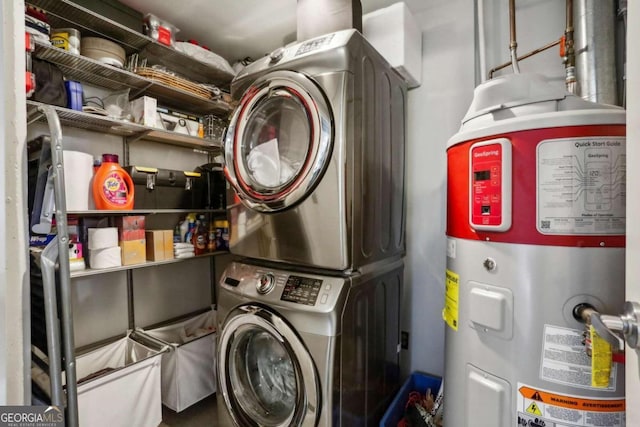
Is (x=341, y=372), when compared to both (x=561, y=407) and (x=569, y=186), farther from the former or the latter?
(x=569, y=186)

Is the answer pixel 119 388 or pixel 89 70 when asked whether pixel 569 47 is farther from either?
pixel 119 388

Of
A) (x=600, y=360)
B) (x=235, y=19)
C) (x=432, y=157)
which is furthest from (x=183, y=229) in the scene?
(x=600, y=360)

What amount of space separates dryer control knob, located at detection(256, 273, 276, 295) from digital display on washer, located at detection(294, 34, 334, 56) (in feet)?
3.53

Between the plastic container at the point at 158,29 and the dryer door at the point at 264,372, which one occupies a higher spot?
the plastic container at the point at 158,29

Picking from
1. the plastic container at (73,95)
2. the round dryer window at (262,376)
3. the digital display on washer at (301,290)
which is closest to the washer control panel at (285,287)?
the digital display on washer at (301,290)

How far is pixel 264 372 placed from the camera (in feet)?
5.61

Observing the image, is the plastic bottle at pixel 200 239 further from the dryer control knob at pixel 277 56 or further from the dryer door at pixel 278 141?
Result: the dryer control knob at pixel 277 56

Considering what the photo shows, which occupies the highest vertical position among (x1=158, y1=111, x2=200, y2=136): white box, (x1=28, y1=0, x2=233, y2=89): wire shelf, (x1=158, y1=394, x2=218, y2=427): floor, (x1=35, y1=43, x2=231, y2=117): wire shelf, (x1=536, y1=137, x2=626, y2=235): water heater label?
(x1=28, y1=0, x2=233, y2=89): wire shelf

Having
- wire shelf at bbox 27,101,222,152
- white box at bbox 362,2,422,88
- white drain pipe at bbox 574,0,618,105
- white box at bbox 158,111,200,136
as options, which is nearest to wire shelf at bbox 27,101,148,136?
wire shelf at bbox 27,101,222,152

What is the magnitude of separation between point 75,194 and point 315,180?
1.33m

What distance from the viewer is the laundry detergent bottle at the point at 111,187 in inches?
65.8

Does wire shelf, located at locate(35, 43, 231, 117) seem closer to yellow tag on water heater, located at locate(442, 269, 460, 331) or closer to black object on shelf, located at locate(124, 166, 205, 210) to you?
black object on shelf, located at locate(124, 166, 205, 210)

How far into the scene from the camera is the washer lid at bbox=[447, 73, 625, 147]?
0.78 meters

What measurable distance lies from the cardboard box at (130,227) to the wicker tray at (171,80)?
91 centimetres
